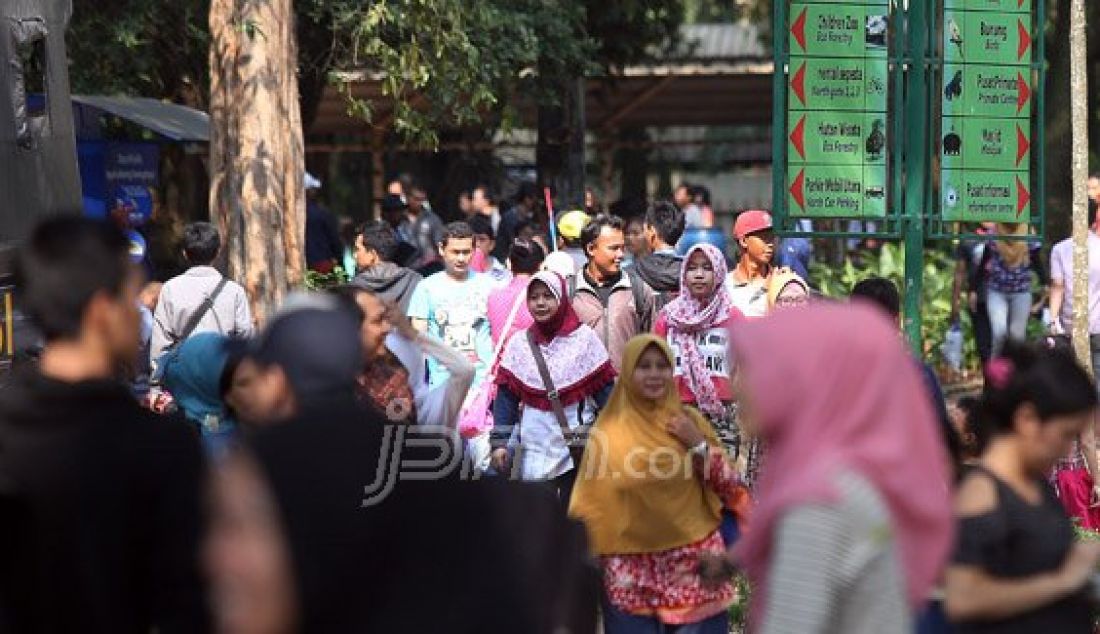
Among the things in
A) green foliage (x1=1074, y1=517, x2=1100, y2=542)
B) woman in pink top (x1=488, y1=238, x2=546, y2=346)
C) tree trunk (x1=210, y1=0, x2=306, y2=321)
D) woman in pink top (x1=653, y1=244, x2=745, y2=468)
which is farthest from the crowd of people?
tree trunk (x1=210, y1=0, x2=306, y2=321)

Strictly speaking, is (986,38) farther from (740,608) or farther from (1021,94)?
(740,608)

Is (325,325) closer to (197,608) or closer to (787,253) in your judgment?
(197,608)

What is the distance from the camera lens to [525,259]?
12.4 m

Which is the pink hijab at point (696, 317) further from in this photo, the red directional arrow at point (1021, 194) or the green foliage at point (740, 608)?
the red directional arrow at point (1021, 194)

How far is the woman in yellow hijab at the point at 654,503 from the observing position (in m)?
7.85

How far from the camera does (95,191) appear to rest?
18.0m

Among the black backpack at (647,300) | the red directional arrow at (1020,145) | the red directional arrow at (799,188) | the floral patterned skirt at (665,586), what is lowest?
the floral patterned skirt at (665,586)

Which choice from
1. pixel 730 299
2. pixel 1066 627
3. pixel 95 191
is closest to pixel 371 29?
pixel 95 191

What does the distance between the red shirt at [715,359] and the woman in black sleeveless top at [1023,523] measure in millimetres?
4454

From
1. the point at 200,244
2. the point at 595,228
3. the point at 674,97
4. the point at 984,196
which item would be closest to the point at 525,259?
the point at 595,228

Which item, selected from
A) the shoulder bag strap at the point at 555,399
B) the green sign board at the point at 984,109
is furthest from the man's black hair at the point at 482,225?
the shoulder bag strap at the point at 555,399

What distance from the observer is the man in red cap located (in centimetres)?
1105

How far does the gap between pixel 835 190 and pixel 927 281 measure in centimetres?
1009

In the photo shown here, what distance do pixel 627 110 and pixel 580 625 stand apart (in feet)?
75.0
